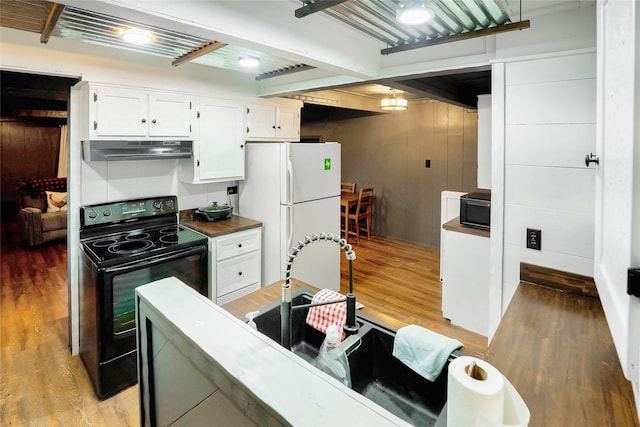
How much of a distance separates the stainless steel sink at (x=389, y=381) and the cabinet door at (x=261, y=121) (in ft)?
7.90

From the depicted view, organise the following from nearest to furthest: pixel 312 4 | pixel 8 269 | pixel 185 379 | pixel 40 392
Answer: pixel 185 379
pixel 312 4
pixel 40 392
pixel 8 269

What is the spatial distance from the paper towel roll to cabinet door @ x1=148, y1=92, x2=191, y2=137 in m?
2.86

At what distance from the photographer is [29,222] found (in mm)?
5551

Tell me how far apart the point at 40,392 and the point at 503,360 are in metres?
2.83

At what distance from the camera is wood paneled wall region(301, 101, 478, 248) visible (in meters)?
5.48

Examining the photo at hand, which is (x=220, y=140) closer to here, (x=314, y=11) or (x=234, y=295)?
(x=234, y=295)

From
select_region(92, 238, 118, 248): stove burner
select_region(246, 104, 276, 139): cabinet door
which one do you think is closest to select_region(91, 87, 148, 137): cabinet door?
select_region(92, 238, 118, 248): stove burner

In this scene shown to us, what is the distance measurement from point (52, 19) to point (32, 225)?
5043 mm

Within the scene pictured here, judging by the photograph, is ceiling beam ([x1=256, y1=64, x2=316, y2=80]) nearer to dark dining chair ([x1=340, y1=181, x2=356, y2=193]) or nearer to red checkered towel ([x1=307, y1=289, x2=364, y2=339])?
red checkered towel ([x1=307, y1=289, x2=364, y2=339])

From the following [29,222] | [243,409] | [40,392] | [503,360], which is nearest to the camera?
[243,409]

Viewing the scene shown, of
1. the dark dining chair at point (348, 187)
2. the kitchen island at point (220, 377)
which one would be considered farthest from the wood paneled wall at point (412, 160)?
the kitchen island at point (220, 377)

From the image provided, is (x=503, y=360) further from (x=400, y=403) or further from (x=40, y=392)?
(x=40, y=392)

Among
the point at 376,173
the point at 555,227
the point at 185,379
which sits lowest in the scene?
the point at 185,379

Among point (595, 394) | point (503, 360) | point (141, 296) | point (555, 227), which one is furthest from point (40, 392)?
point (555, 227)
